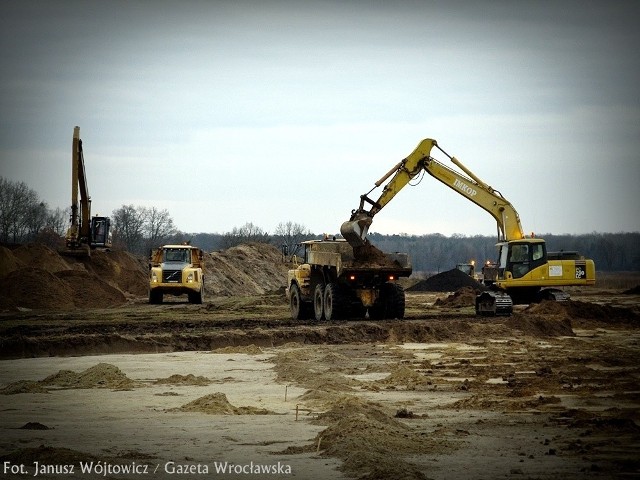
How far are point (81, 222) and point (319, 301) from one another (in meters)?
28.9

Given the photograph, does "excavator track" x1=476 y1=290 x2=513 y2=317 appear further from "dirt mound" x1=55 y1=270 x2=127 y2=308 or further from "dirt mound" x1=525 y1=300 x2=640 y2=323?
"dirt mound" x1=55 y1=270 x2=127 y2=308

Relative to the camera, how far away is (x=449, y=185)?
4091 cm

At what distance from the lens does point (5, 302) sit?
166 feet

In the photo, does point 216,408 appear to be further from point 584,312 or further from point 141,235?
point 141,235

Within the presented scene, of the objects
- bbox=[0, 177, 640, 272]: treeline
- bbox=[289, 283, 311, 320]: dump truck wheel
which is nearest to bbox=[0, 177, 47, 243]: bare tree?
bbox=[0, 177, 640, 272]: treeline

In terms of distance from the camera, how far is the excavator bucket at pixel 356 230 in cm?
3631

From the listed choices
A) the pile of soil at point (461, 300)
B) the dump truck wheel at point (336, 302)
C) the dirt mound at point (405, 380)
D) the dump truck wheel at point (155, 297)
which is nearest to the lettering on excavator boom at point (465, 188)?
the dump truck wheel at point (336, 302)

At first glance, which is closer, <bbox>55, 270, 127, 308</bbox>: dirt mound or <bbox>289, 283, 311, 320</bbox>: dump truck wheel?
<bbox>289, 283, 311, 320</bbox>: dump truck wheel

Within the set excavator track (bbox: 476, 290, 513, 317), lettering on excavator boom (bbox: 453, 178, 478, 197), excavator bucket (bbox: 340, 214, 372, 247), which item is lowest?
excavator track (bbox: 476, 290, 513, 317)

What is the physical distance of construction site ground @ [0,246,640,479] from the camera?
12.2m

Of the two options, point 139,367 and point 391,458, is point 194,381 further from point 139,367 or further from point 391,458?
point 391,458

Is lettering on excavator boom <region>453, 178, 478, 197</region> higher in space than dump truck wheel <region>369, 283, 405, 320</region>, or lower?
higher

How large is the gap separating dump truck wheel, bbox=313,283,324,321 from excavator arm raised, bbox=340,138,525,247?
329cm

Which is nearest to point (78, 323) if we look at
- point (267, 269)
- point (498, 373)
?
point (498, 373)
